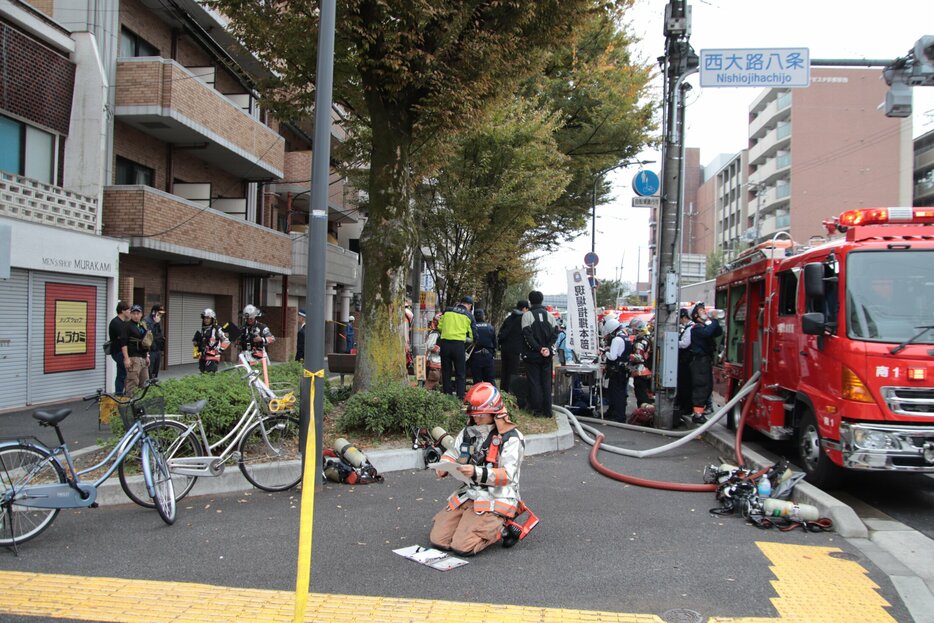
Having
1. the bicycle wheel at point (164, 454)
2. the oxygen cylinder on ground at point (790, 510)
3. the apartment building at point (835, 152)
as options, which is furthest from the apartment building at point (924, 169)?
the bicycle wheel at point (164, 454)

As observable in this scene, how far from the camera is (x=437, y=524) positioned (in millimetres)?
4836

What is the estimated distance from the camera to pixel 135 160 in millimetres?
14938

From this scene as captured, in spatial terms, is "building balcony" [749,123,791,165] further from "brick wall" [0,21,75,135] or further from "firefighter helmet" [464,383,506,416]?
"firefighter helmet" [464,383,506,416]

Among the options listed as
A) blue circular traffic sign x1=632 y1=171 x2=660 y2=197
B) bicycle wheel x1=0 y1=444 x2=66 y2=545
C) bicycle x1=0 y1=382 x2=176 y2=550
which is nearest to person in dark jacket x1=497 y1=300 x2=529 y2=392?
blue circular traffic sign x1=632 y1=171 x2=660 y2=197

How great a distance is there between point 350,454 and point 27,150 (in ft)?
31.8

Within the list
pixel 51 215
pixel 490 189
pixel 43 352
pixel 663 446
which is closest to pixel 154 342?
pixel 43 352

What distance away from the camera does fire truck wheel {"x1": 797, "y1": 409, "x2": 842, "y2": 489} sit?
620cm

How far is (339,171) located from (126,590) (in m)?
11.5

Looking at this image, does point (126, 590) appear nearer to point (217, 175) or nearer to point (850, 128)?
point (217, 175)

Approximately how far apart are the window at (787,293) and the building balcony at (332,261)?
44.3 feet

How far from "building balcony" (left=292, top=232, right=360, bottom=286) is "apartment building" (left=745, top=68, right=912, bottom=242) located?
1282 inches

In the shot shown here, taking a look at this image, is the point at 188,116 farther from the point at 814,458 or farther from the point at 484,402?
the point at 814,458

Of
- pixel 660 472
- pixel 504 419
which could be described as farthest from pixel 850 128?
pixel 504 419

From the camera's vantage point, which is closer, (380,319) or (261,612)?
(261,612)
